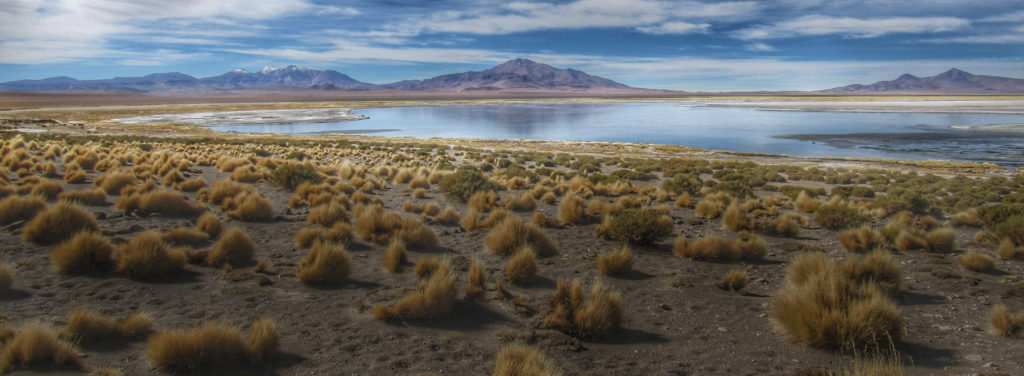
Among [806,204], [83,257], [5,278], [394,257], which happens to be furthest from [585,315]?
[806,204]

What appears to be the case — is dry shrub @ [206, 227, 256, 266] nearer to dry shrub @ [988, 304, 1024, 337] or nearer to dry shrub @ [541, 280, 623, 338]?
dry shrub @ [541, 280, 623, 338]

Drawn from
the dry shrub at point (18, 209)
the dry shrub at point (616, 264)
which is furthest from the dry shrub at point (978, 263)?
the dry shrub at point (18, 209)

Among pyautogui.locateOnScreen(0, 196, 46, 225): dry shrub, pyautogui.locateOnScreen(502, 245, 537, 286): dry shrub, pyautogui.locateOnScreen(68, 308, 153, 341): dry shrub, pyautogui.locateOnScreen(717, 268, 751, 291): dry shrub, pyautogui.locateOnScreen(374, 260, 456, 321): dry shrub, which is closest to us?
pyautogui.locateOnScreen(68, 308, 153, 341): dry shrub

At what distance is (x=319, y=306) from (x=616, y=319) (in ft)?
9.56

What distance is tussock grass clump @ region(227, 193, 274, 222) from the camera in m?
9.09

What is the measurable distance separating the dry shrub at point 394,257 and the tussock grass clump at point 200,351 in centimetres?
259

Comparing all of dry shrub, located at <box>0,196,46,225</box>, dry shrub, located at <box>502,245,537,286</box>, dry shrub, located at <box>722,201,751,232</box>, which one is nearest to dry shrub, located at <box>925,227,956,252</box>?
dry shrub, located at <box>722,201,751,232</box>

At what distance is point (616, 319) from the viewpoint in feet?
15.7

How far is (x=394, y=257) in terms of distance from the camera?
648cm

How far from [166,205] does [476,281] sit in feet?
21.9

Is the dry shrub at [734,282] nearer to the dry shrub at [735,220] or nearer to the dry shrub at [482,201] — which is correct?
the dry shrub at [735,220]

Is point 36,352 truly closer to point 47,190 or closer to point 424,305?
point 424,305

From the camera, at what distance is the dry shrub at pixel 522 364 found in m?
3.46

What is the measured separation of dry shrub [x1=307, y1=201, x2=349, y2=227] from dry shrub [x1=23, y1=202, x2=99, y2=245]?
9.46 ft
